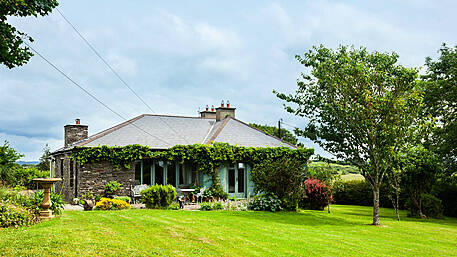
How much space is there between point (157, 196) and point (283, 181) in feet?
20.0

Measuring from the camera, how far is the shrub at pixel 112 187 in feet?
66.2

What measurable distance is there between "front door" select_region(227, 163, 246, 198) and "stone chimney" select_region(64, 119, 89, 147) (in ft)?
30.8

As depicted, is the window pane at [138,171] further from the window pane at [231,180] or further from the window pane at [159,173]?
the window pane at [231,180]

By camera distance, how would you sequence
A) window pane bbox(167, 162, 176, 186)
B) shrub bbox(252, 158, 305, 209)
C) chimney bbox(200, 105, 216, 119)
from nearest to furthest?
shrub bbox(252, 158, 305, 209) → window pane bbox(167, 162, 176, 186) → chimney bbox(200, 105, 216, 119)

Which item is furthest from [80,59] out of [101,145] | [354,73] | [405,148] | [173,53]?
[405,148]

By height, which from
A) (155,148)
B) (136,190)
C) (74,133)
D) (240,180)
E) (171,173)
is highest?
(74,133)

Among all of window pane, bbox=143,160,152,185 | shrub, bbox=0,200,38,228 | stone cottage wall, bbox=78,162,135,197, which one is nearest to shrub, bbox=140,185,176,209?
stone cottage wall, bbox=78,162,135,197

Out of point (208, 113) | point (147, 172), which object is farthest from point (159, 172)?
point (208, 113)

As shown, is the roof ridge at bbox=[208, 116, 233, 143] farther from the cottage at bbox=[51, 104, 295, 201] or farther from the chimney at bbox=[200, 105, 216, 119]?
the chimney at bbox=[200, 105, 216, 119]

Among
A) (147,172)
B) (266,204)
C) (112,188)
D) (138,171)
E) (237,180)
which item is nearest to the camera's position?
(266,204)

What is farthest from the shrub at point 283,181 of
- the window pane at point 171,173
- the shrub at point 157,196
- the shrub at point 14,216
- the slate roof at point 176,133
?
the shrub at point 14,216

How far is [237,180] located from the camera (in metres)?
23.4

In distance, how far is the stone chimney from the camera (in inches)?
904

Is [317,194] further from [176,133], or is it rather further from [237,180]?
[176,133]
